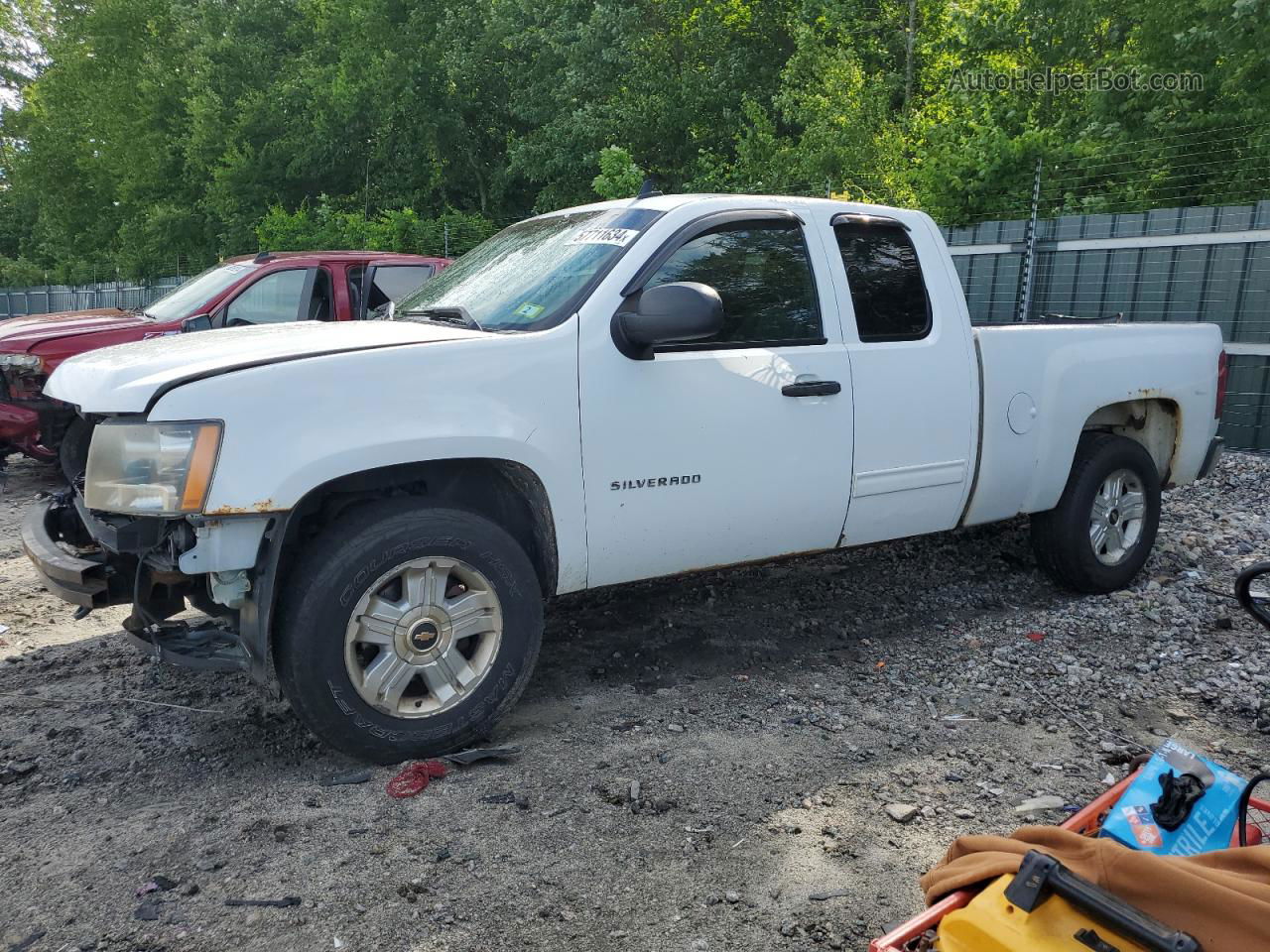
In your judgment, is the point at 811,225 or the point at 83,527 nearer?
A: the point at 83,527

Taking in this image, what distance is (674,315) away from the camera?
3.48m

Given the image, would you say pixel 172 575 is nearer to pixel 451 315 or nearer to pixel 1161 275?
pixel 451 315

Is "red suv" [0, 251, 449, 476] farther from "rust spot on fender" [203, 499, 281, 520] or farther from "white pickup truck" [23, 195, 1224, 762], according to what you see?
"rust spot on fender" [203, 499, 281, 520]

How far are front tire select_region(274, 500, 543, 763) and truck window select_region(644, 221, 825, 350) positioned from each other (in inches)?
45.1

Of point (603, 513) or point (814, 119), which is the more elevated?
point (814, 119)

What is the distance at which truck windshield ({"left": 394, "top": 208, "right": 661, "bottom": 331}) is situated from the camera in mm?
3729

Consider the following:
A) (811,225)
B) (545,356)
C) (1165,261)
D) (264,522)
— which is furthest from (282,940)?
(1165,261)

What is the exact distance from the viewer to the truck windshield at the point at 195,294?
864 cm

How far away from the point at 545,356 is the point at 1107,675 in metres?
2.81

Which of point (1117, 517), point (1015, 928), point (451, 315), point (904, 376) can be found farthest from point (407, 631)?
point (1117, 517)

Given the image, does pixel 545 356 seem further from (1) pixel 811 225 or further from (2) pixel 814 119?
(2) pixel 814 119

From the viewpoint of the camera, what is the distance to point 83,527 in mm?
3771

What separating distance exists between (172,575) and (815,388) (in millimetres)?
2498
